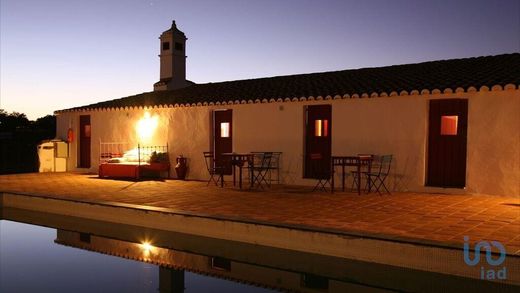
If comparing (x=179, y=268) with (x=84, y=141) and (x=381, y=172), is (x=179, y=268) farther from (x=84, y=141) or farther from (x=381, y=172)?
(x=84, y=141)

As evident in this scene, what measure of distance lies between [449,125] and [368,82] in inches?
111

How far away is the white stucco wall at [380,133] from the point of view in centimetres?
1041

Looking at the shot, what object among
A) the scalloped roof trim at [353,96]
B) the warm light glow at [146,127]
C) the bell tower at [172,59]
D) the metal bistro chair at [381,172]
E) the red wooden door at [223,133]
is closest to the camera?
the scalloped roof trim at [353,96]

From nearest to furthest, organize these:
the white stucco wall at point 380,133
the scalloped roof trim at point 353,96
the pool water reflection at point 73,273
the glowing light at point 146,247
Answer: the pool water reflection at point 73,273 < the glowing light at point 146,247 < the scalloped roof trim at point 353,96 < the white stucco wall at point 380,133

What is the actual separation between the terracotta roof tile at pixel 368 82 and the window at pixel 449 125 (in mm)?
782

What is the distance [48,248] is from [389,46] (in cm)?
1435

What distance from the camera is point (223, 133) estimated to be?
14.7 metres

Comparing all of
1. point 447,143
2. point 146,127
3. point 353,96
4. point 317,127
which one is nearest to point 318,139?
point 317,127

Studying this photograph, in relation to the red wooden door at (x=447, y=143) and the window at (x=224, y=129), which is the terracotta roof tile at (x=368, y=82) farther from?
the window at (x=224, y=129)

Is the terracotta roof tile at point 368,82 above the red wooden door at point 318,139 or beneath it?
above

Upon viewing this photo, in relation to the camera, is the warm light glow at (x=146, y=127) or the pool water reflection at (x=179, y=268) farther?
the warm light glow at (x=146, y=127)

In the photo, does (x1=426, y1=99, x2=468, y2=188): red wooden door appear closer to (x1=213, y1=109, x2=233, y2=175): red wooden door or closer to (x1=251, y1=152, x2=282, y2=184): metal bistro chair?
(x1=251, y1=152, x2=282, y2=184): metal bistro chair

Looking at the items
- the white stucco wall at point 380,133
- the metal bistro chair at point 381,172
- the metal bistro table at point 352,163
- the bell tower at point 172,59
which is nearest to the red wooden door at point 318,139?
the white stucco wall at point 380,133

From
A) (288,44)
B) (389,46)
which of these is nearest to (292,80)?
(288,44)
